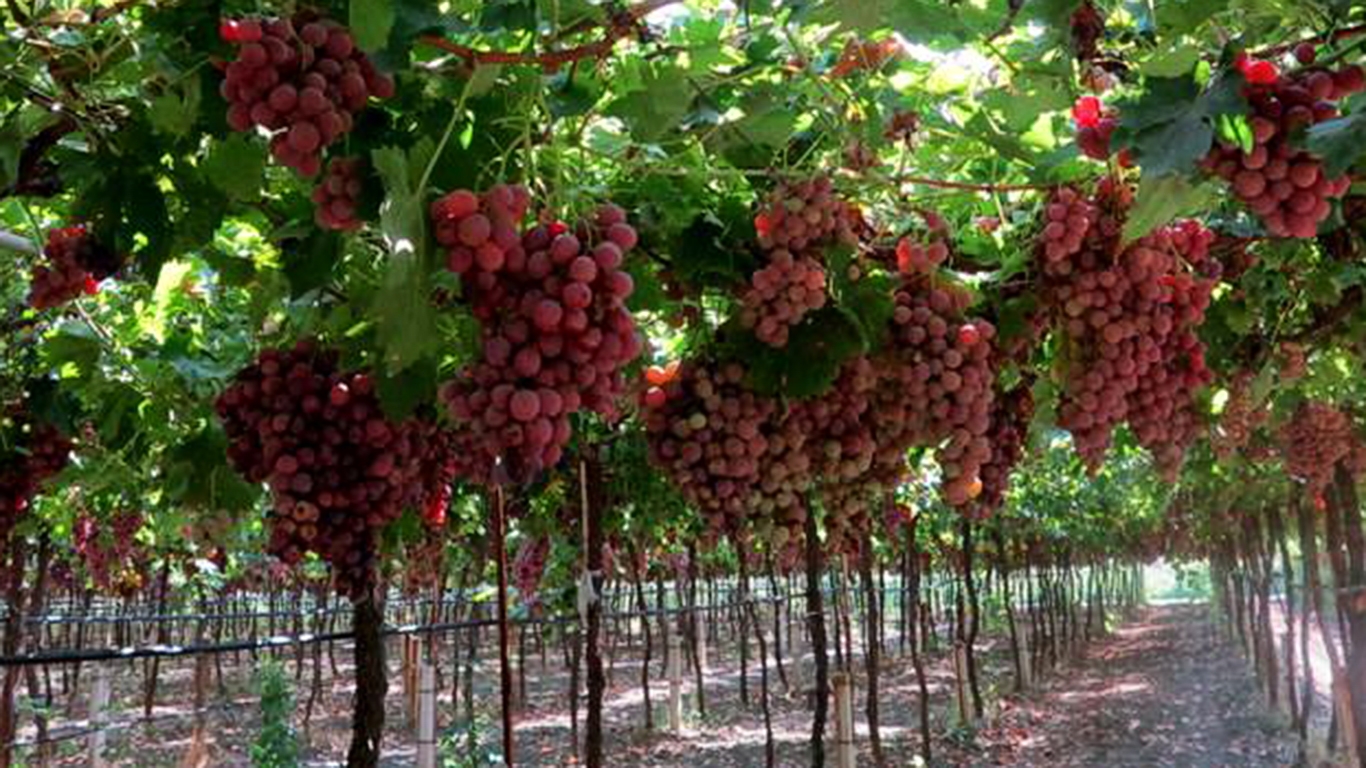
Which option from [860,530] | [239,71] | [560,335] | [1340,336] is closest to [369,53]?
[239,71]

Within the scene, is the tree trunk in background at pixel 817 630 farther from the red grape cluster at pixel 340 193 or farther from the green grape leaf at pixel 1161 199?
the red grape cluster at pixel 340 193

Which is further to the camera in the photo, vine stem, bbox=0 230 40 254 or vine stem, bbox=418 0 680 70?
vine stem, bbox=0 230 40 254

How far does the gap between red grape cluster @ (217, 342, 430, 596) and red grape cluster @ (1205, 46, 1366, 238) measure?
1.81m

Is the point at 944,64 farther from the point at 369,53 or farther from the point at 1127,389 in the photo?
the point at 369,53

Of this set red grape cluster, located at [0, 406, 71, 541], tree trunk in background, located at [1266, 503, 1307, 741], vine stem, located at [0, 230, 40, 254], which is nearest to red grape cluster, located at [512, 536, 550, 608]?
red grape cluster, located at [0, 406, 71, 541]

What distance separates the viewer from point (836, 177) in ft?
9.51

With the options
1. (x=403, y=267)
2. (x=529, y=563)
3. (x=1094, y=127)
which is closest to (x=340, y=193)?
(x=403, y=267)

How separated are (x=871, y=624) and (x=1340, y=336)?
7698 mm

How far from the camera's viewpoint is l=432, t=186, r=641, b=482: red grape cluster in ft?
5.37

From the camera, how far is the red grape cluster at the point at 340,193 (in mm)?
1820

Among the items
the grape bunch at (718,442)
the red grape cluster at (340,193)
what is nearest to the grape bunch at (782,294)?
the grape bunch at (718,442)

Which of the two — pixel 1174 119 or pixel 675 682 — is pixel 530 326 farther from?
pixel 675 682

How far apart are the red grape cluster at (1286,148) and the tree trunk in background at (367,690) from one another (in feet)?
11.0

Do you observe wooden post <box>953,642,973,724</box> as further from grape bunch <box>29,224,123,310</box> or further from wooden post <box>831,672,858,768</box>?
grape bunch <box>29,224,123,310</box>
